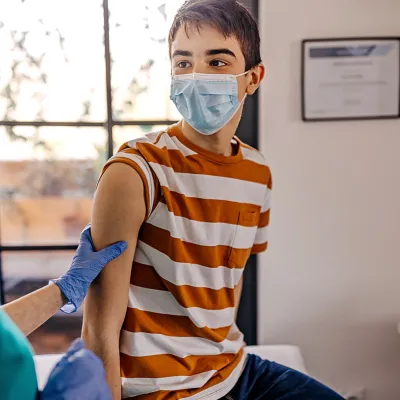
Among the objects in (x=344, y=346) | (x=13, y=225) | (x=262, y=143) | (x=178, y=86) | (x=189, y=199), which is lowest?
(x=344, y=346)

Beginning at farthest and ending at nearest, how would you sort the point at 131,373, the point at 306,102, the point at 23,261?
the point at 23,261 < the point at 306,102 < the point at 131,373

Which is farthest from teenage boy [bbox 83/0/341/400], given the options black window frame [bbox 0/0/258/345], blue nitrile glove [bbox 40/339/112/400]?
black window frame [bbox 0/0/258/345]

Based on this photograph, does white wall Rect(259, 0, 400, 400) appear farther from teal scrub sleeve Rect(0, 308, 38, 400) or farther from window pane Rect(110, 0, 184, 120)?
teal scrub sleeve Rect(0, 308, 38, 400)

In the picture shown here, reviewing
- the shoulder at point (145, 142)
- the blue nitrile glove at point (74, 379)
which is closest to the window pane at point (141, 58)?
the shoulder at point (145, 142)

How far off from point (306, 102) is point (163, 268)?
1.04 m

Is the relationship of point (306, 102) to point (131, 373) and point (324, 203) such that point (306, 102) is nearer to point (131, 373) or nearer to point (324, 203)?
point (324, 203)

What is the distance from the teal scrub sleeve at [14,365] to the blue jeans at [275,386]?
2.28 feet

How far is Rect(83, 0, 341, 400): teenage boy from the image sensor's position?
1152 millimetres

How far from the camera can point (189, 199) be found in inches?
49.2

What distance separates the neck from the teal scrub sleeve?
2.43 feet

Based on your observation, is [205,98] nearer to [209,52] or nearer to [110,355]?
[209,52]

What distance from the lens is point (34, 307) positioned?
1.02 m

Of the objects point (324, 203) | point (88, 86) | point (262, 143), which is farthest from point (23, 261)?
point (324, 203)

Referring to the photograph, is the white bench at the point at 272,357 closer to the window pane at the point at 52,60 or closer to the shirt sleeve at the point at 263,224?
the shirt sleeve at the point at 263,224
